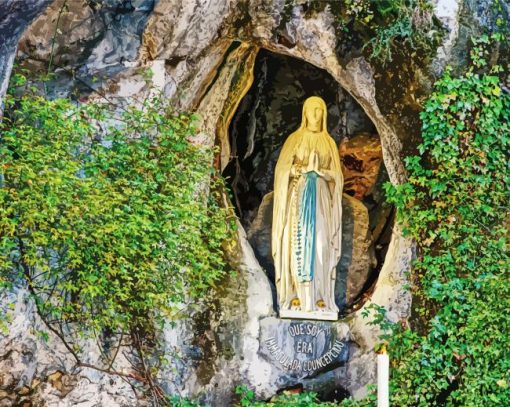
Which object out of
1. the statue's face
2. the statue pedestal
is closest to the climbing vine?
the statue pedestal

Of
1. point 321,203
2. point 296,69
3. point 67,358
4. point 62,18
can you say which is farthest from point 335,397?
point 62,18

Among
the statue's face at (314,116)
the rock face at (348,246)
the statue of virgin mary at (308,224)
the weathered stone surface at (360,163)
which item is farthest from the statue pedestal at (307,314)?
the statue's face at (314,116)

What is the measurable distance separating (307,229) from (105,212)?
57.4 inches

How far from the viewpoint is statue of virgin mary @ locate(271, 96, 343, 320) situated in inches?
266

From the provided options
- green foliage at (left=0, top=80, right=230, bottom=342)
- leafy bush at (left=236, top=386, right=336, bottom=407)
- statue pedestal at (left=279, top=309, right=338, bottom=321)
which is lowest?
leafy bush at (left=236, top=386, right=336, bottom=407)

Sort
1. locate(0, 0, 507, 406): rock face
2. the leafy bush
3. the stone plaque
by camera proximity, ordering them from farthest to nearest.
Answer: the stone plaque
the leafy bush
locate(0, 0, 507, 406): rock face

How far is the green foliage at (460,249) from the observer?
20.0ft

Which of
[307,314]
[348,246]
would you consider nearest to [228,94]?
[348,246]

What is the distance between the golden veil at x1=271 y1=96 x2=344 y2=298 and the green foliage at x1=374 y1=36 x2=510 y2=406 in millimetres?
619

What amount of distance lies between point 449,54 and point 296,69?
1.34 m

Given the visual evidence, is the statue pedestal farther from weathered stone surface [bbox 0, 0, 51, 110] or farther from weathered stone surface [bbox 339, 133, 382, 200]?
weathered stone surface [bbox 0, 0, 51, 110]

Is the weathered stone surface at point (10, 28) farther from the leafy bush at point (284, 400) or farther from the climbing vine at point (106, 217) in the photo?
the leafy bush at point (284, 400)

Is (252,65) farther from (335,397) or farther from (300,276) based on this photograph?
(335,397)

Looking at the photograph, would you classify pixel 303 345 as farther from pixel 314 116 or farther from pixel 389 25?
pixel 389 25
